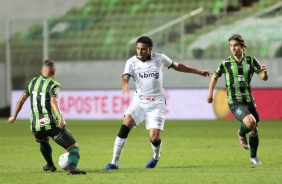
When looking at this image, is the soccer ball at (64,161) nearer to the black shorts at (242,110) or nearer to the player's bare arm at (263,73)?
the black shorts at (242,110)

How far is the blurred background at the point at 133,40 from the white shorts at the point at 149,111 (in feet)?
50.1

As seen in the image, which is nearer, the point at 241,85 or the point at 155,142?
the point at 155,142

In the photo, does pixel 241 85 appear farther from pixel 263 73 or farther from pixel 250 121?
pixel 250 121

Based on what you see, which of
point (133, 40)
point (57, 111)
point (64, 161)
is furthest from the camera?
point (133, 40)

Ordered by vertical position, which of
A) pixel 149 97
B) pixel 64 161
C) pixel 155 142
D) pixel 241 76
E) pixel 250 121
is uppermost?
pixel 241 76

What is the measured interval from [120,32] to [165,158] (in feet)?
56.1

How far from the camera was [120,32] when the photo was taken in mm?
28703

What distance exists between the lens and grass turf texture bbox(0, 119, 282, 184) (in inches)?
350

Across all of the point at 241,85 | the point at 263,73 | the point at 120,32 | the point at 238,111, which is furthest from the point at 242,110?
the point at 120,32

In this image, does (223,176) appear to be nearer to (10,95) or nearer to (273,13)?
(273,13)

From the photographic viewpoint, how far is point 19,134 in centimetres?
1917

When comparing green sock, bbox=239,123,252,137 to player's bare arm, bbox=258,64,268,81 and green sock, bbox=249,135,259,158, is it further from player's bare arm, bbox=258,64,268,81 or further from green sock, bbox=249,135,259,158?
player's bare arm, bbox=258,64,268,81

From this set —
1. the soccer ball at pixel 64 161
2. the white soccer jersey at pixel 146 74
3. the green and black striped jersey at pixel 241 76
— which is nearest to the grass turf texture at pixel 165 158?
the soccer ball at pixel 64 161

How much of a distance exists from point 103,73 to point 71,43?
1.73 m
